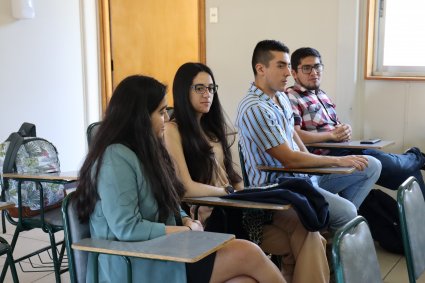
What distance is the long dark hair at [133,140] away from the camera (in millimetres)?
1881

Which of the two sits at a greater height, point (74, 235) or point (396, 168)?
point (74, 235)

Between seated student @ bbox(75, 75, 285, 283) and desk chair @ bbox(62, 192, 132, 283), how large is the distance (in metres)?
0.03

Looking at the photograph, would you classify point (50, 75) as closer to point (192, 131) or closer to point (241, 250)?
point (192, 131)

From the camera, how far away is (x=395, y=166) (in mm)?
3414

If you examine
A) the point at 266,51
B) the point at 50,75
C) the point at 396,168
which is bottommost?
the point at 396,168

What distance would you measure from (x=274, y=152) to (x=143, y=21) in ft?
9.70

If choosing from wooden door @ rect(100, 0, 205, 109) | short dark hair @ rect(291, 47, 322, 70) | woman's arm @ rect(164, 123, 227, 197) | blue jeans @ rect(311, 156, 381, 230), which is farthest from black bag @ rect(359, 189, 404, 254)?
wooden door @ rect(100, 0, 205, 109)

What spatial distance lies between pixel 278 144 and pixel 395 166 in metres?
1.04

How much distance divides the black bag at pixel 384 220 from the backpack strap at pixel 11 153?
2020mm

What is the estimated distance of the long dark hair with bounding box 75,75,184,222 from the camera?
188cm

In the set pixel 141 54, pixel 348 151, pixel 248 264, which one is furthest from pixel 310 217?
pixel 141 54

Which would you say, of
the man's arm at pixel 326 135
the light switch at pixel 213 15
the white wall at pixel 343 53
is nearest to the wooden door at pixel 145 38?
the light switch at pixel 213 15

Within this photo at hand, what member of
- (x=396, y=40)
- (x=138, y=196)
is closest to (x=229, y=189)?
(x=138, y=196)

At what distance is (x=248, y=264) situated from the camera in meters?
1.93
